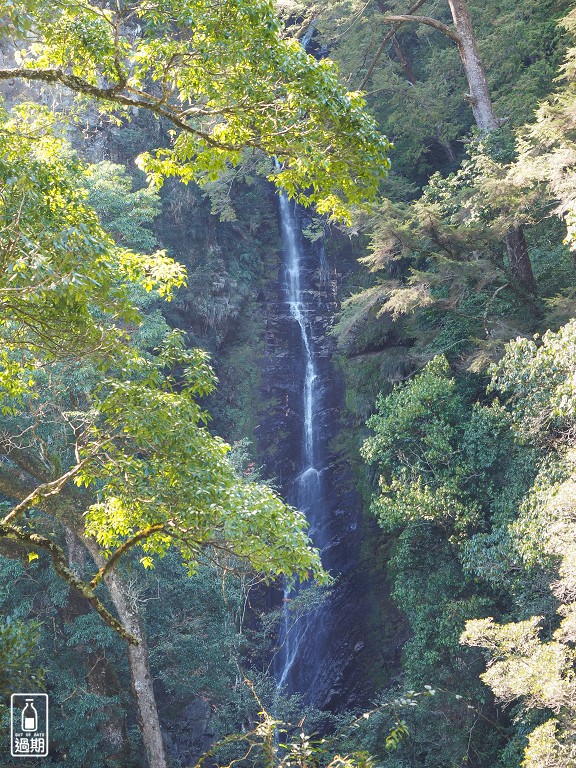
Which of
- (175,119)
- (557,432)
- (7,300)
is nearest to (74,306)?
(7,300)

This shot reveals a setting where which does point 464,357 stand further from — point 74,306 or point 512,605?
point 74,306

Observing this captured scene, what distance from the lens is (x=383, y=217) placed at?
536 inches

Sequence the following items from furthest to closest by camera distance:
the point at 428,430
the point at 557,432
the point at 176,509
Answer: the point at 428,430
the point at 557,432
the point at 176,509

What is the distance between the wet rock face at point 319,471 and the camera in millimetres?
16141

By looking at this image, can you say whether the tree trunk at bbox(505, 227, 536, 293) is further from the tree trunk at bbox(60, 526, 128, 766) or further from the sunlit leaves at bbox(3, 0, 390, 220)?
the tree trunk at bbox(60, 526, 128, 766)

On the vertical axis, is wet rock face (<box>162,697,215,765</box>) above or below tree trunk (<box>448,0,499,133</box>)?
below

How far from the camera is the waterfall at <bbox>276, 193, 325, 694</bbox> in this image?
1659cm

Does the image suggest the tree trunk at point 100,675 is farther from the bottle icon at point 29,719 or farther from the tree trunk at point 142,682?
the bottle icon at point 29,719

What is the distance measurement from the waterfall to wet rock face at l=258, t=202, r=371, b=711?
3cm

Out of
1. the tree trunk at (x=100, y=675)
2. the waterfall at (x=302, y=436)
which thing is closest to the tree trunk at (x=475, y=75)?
the waterfall at (x=302, y=436)

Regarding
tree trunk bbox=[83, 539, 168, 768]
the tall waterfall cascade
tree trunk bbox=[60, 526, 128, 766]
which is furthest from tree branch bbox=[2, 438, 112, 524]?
the tall waterfall cascade

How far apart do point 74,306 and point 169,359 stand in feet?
3.49

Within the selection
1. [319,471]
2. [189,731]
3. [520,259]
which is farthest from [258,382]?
[520,259]

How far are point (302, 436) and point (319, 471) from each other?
1.37 metres
